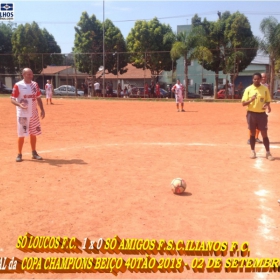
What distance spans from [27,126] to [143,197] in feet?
12.6

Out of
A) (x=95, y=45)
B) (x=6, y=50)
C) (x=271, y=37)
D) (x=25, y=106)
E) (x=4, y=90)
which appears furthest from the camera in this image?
(x=6, y=50)

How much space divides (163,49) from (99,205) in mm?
43246

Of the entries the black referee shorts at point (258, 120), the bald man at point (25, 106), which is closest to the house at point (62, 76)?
the bald man at point (25, 106)

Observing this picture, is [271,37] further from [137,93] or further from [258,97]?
[258,97]

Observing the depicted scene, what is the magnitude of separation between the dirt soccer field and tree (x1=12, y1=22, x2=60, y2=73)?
129ft

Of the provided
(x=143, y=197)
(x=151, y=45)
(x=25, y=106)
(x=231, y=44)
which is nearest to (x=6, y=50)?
(x=151, y=45)

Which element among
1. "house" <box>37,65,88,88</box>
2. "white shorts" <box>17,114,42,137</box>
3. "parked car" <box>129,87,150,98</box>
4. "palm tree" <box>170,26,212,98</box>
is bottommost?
"white shorts" <box>17,114,42,137</box>

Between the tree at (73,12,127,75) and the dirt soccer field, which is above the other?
the tree at (73,12,127,75)

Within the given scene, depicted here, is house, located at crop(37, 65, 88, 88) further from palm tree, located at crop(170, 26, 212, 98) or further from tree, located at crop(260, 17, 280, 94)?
tree, located at crop(260, 17, 280, 94)

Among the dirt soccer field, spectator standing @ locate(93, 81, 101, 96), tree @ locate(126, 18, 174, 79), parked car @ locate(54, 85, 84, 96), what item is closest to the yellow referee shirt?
the dirt soccer field

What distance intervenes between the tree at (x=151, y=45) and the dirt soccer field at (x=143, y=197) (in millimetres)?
34480

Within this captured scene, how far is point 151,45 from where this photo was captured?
4728cm

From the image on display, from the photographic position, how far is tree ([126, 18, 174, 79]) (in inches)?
1758

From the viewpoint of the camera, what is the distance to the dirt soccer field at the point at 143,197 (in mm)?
4641
